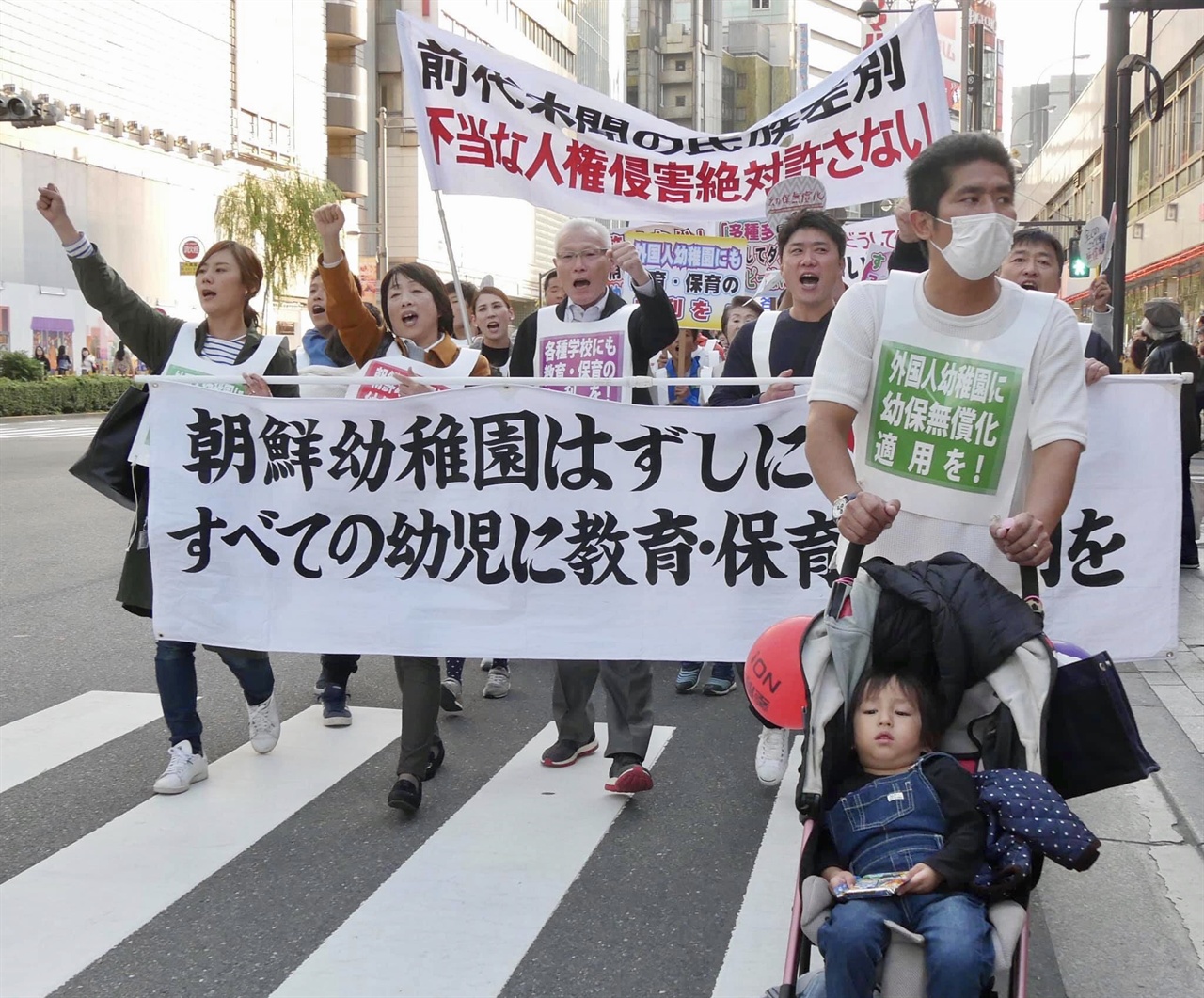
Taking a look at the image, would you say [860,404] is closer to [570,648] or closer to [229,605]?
[570,648]

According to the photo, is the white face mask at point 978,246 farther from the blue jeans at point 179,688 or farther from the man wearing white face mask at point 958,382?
the blue jeans at point 179,688

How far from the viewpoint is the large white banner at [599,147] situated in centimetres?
657

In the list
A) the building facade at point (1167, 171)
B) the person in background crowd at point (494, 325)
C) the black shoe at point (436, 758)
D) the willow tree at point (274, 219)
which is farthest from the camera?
the willow tree at point (274, 219)

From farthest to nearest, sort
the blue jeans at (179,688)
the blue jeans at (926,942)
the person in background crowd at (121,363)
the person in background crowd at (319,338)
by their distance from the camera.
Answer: the person in background crowd at (121,363), the person in background crowd at (319,338), the blue jeans at (179,688), the blue jeans at (926,942)

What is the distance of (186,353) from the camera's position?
207 inches

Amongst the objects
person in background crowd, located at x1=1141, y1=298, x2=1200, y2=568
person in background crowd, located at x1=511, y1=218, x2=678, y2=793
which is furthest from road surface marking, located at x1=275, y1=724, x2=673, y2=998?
person in background crowd, located at x1=1141, y1=298, x2=1200, y2=568

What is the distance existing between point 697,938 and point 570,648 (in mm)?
1387

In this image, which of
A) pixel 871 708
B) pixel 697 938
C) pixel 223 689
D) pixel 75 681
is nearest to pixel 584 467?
pixel 697 938

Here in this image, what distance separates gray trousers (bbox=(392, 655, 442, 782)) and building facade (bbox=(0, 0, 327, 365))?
3468 centimetres

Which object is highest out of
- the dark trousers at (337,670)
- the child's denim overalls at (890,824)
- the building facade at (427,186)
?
the building facade at (427,186)

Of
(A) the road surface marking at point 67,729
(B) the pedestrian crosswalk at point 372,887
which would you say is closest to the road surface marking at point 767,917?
(B) the pedestrian crosswalk at point 372,887

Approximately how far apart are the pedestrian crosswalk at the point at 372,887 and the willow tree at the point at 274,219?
140ft

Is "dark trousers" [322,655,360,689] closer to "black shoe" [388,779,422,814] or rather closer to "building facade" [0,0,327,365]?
"black shoe" [388,779,422,814]

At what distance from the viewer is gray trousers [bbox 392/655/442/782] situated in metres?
4.77
